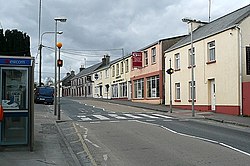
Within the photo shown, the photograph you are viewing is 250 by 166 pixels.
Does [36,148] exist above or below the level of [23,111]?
below

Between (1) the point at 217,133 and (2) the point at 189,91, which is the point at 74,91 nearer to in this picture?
(2) the point at 189,91

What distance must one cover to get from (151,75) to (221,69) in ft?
51.6

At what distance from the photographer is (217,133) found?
583 inches

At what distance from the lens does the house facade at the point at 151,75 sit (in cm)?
3812

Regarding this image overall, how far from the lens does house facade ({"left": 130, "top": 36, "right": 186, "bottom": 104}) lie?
38125mm

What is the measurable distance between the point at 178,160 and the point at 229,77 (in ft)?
54.5

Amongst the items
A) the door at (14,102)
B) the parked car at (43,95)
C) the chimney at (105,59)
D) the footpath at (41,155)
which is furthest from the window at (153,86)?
the chimney at (105,59)

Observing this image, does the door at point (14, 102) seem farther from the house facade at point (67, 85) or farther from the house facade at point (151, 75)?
the house facade at point (67, 85)

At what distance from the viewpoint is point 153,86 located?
133 feet

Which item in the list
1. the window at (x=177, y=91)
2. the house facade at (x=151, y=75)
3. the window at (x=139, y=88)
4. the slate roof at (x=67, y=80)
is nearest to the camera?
the window at (x=177, y=91)

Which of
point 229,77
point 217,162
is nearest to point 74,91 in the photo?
point 229,77

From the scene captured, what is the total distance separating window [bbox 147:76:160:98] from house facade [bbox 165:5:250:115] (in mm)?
7384

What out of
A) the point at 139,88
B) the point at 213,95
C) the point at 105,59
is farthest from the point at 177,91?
the point at 105,59

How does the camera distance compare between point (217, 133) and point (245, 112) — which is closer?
point (217, 133)
